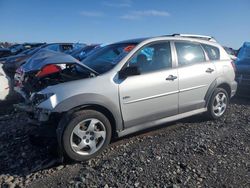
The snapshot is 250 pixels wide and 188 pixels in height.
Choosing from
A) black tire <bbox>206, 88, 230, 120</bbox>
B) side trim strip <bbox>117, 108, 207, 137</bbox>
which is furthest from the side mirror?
black tire <bbox>206, 88, 230, 120</bbox>

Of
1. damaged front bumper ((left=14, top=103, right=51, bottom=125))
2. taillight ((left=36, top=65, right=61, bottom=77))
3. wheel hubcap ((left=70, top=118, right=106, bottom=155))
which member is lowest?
wheel hubcap ((left=70, top=118, right=106, bottom=155))

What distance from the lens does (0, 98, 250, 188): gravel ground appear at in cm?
383

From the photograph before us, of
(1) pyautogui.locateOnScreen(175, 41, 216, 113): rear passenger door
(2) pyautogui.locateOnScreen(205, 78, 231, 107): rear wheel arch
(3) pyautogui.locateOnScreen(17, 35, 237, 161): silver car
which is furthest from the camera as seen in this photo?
(2) pyautogui.locateOnScreen(205, 78, 231, 107): rear wheel arch

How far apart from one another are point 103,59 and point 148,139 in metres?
1.61

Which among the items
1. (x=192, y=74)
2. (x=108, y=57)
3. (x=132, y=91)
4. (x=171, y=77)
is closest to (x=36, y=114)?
(x=132, y=91)

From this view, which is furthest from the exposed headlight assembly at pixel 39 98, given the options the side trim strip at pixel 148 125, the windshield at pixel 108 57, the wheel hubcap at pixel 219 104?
the wheel hubcap at pixel 219 104

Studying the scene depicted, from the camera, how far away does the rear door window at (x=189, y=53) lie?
553cm

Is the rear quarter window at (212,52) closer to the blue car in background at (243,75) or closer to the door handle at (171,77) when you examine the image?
the door handle at (171,77)

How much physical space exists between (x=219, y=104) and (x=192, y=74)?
3.93 ft

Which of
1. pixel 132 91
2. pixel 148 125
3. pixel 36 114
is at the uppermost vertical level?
pixel 132 91

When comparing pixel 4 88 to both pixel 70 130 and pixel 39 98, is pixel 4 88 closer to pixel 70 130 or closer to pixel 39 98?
pixel 39 98

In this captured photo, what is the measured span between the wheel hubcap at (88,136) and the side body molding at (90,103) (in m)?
0.25

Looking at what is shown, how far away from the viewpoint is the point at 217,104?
6289 mm

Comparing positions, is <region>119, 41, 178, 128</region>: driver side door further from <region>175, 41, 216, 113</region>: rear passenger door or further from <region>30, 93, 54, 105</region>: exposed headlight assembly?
<region>30, 93, 54, 105</region>: exposed headlight assembly
